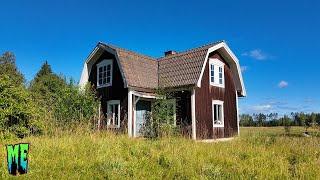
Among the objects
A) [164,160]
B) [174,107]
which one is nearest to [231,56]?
[174,107]

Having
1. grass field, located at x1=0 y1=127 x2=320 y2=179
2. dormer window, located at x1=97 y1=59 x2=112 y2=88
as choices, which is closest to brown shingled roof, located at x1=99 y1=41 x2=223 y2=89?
dormer window, located at x1=97 y1=59 x2=112 y2=88

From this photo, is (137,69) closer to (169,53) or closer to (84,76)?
(84,76)

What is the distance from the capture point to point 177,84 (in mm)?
19531

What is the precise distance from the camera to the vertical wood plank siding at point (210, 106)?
19.4 m

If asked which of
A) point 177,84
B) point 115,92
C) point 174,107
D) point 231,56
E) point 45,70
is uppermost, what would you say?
point 45,70

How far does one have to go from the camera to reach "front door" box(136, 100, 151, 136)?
66.8 ft

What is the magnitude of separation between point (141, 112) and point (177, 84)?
10.2ft

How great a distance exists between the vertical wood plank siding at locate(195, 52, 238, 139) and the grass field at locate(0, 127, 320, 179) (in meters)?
7.60

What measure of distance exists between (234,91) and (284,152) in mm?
13330

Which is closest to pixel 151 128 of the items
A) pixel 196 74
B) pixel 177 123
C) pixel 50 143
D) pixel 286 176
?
pixel 177 123

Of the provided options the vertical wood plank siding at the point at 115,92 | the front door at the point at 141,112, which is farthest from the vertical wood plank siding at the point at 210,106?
the vertical wood plank siding at the point at 115,92

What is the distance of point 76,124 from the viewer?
13.0 meters

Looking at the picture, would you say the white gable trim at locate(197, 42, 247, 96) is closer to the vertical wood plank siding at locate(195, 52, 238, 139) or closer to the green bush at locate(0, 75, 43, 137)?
the vertical wood plank siding at locate(195, 52, 238, 139)

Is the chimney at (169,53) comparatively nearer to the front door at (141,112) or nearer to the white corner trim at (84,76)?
the front door at (141,112)
